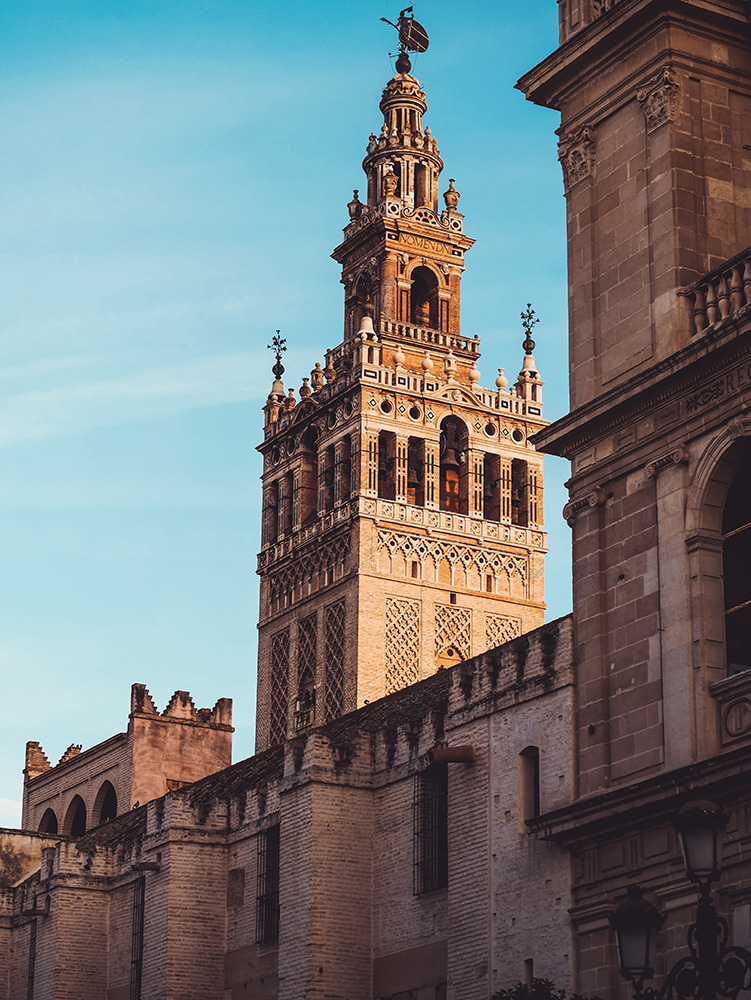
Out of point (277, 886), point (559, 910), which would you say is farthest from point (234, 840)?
point (559, 910)

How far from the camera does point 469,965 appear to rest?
2888cm

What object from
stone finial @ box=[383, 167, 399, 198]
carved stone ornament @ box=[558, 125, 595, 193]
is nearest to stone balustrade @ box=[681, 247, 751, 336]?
carved stone ornament @ box=[558, 125, 595, 193]

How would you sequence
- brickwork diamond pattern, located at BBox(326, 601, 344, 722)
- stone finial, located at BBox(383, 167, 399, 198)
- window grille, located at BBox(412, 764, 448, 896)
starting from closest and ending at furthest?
1. window grille, located at BBox(412, 764, 448, 896)
2. brickwork diamond pattern, located at BBox(326, 601, 344, 722)
3. stone finial, located at BBox(383, 167, 399, 198)

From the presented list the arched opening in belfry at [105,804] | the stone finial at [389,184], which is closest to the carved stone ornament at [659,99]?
the arched opening in belfry at [105,804]

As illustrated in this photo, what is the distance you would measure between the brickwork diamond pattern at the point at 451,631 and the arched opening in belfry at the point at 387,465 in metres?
3.86

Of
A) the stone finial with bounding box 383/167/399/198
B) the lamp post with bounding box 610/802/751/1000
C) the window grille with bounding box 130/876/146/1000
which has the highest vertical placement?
the stone finial with bounding box 383/167/399/198

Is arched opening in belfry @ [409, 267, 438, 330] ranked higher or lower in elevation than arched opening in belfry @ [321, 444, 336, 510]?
higher

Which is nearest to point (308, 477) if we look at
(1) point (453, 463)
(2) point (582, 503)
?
(1) point (453, 463)

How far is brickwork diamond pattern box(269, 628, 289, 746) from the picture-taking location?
61.3 m

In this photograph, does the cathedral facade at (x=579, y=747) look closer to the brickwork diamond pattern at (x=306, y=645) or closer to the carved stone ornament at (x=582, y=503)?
the carved stone ornament at (x=582, y=503)

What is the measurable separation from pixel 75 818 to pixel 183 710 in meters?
7.06

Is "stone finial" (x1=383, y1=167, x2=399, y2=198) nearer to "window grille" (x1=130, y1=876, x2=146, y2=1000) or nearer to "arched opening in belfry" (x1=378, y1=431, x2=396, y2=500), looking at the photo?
"arched opening in belfry" (x1=378, y1=431, x2=396, y2=500)

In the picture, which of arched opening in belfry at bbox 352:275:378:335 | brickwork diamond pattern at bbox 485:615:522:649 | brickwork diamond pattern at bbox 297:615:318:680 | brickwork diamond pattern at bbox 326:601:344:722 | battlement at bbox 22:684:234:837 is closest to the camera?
battlement at bbox 22:684:234:837

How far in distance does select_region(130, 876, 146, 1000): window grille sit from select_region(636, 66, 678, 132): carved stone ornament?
20.8 m
